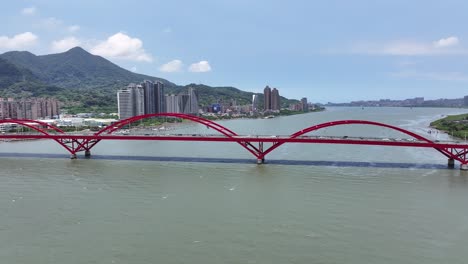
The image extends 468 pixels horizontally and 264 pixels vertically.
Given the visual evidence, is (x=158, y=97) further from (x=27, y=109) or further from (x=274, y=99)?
(x=274, y=99)

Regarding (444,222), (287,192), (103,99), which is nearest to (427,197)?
(444,222)

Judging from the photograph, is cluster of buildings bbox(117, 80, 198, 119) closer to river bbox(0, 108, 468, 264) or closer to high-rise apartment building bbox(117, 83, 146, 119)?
high-rise apartment building bbox(117, 83, 146, 119)

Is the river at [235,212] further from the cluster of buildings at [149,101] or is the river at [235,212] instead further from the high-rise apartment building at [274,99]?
the high-rise apartment building at [274,99]

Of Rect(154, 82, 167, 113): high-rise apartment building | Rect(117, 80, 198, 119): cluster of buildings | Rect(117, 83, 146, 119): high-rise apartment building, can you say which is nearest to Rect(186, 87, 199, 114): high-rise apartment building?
Rect(117, 80, 198, 119): cluster of buildings

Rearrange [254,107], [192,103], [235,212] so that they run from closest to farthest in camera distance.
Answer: [235,212] → [192,103] → [254,107]

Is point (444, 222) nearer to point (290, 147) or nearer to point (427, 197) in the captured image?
point (427, 197)

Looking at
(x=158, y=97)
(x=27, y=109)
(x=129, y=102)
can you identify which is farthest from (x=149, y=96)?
(x=27, y=109)
